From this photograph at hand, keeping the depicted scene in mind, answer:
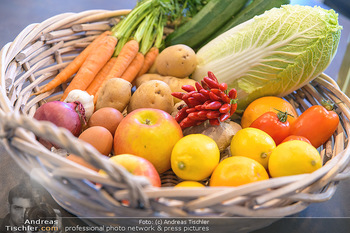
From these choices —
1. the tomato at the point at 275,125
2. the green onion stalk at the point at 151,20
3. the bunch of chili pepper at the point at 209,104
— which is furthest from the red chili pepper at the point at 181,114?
the green onion stalk at the point at 151,20

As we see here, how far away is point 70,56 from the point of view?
1.31 m

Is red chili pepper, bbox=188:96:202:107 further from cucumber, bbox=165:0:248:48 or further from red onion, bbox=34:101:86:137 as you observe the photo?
cucumber, bbox=165:0:248:48

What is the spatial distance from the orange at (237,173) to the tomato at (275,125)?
9.0 inches

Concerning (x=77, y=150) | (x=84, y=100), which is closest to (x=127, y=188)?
(x=77, y=150)

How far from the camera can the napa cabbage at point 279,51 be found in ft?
3.49

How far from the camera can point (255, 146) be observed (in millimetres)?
844

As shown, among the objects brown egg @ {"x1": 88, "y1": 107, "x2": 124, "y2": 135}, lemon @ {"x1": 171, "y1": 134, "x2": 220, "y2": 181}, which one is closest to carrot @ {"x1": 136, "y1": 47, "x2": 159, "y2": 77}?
brown egg @ {"x1": 88, "y1": 107, "x2": 124, "y2": 135}

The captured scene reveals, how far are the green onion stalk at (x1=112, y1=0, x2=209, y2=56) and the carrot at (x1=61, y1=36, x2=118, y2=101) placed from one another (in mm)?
58

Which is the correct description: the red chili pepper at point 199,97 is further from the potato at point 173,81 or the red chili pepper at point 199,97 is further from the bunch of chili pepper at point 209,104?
the potato at point 173,81

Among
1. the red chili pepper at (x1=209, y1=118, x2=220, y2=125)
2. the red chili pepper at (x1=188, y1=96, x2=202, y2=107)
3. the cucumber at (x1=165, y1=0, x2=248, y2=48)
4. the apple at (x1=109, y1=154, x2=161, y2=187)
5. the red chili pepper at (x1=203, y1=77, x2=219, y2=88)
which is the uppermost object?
the cucumber at (x1=165, y1=0, x2=248, y2=48)

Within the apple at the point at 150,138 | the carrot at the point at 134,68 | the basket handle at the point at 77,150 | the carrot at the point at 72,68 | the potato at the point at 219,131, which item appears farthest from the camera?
the carrot at the point at 134,68

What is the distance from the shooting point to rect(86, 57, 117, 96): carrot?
4.13 feet

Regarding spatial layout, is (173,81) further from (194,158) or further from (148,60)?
A: (194,158)

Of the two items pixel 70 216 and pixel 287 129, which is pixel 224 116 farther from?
pixel 70 216
